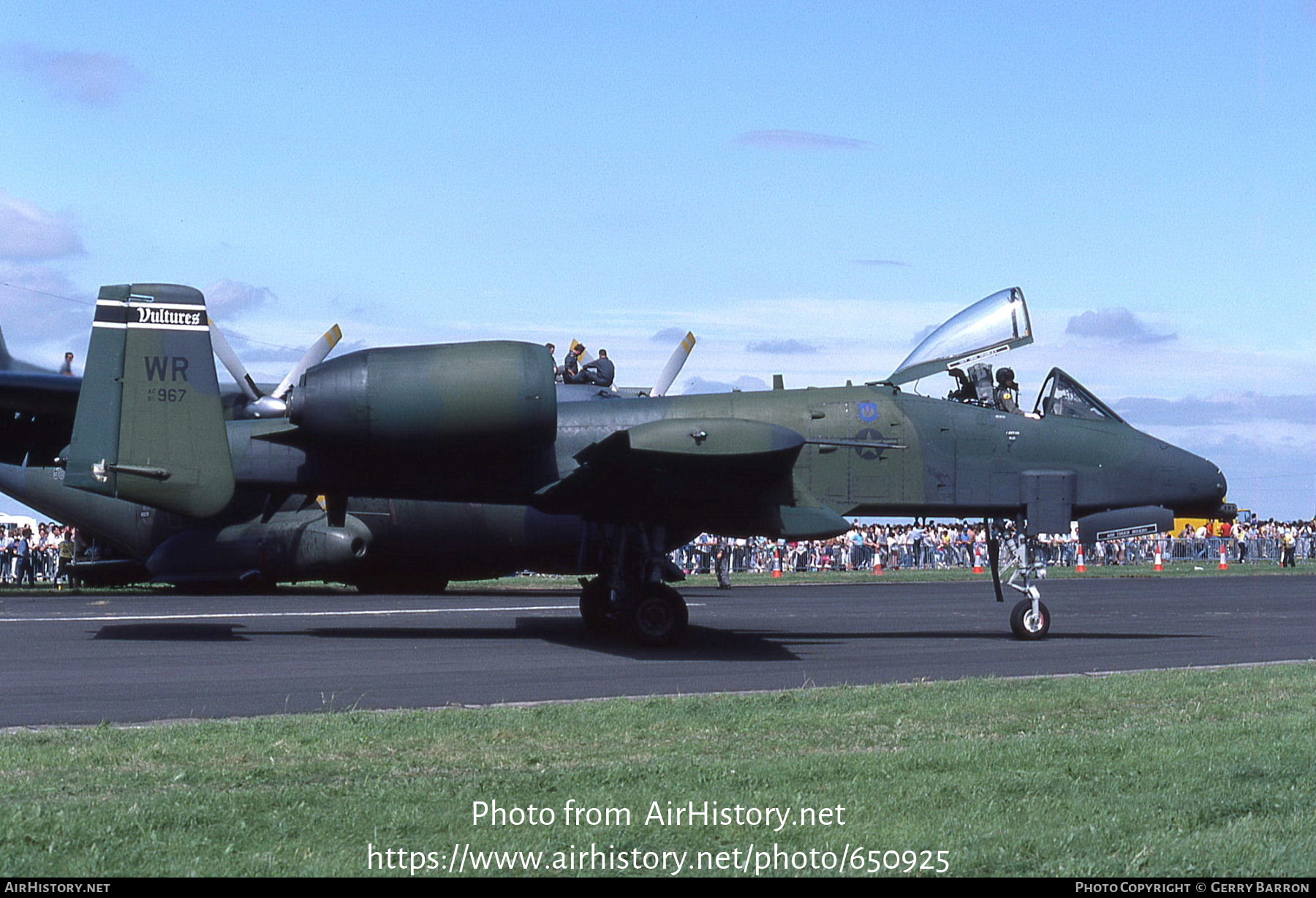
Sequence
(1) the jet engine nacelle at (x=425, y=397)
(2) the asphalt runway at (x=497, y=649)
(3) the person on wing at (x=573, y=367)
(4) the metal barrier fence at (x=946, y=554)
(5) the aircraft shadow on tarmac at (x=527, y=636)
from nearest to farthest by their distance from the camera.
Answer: (2) the asphalt runway at (x=497, y=649), (1) the jet engine nacelle at (x=425, y=397), (5) the aircraft shadow on tarmac at (x=527, y=636), (3) the person on wing at (x=573, y=367), (4) the metal barrier fence at (x=946, y=554)

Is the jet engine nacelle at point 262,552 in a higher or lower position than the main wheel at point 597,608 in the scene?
higher

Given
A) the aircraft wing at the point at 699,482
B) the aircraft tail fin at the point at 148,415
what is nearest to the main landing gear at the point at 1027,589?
the aircraft wing at the point at 699,482

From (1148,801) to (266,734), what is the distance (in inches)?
225

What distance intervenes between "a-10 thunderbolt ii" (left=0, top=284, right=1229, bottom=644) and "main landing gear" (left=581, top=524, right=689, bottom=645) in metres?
0.03

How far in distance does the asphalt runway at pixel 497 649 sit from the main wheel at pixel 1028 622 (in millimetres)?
213

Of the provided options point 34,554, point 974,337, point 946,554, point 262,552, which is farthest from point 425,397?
point 946,554

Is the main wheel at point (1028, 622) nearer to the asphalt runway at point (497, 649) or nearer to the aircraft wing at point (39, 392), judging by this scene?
the asphalt runway at point (497, 649)

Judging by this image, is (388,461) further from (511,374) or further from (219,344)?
(219,344)

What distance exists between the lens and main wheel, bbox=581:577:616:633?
17891 mm

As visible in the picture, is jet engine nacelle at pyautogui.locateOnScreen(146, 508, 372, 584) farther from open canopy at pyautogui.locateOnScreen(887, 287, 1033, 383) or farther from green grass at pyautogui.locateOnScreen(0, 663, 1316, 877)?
green grass at pyautogui.locateOnScreen(0, 663, 1316, 877)

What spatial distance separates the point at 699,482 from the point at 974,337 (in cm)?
444

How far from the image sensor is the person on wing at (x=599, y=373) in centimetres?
1978

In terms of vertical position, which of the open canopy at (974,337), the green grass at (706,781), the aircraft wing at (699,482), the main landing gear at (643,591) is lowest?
the green grass at (706,781)

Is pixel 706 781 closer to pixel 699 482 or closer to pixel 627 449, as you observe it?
pixel 627 449
